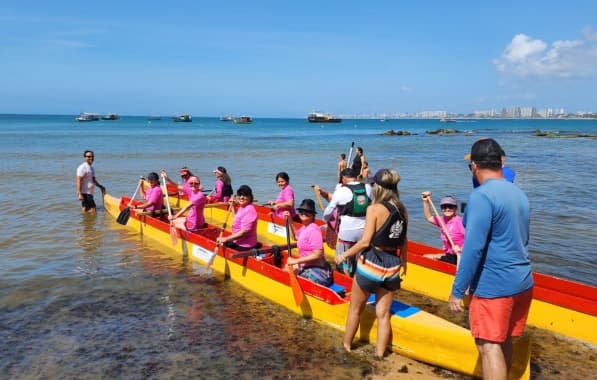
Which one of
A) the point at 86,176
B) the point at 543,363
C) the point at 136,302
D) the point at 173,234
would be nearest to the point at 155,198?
the point at 173,234

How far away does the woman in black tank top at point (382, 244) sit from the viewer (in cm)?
513

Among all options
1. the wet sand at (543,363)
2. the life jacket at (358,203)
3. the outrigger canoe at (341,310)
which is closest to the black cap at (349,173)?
the life jacket at (358,203)

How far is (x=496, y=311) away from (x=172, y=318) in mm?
5487

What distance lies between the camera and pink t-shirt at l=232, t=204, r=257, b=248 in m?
8.70

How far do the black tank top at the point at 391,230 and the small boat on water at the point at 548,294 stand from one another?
3.22 metres

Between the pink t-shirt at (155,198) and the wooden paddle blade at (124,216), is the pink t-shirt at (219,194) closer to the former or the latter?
the pink t-shirt at (155,198)

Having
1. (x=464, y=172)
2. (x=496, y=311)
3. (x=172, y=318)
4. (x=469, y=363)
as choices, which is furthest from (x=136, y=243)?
(x=464, y=172)

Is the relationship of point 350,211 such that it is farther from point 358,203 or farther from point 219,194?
point 219,194

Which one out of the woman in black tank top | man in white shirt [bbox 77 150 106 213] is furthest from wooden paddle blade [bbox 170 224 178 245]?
the woman in black tank top

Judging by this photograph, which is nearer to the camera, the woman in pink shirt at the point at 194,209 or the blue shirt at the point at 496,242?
the blue shirt at the point at 496,242

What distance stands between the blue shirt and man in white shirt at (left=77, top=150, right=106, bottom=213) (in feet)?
42.2

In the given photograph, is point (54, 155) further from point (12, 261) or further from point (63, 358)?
point (63, 358)

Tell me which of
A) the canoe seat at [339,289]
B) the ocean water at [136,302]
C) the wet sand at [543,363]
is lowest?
the ocean water at [136,302]

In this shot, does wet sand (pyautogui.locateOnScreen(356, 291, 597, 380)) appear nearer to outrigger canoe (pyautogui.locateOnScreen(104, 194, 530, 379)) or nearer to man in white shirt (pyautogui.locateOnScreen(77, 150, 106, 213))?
outrigger canoe (pyautogui.locateOnScreen(104, 194, 530, 379))
